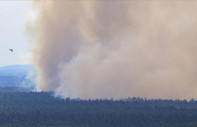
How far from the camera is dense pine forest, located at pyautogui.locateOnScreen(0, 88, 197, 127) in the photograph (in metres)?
124

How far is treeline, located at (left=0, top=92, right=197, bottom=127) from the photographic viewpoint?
12350 cm

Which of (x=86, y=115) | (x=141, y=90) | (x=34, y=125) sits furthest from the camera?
(x=141, y=90)

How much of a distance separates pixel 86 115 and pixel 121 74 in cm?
4743

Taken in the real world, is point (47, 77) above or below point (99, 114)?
above

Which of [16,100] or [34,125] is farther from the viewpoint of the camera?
[16,100]

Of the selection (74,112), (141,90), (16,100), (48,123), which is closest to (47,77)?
(16,100)

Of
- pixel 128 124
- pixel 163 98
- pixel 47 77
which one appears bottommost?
pixel 128 124

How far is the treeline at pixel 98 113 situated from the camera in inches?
4862

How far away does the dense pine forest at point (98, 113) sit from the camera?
124 metres

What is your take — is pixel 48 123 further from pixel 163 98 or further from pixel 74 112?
pixel 163 98

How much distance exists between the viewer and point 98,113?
134 m

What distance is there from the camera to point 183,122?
409 feet

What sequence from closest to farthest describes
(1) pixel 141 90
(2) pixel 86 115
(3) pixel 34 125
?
(3) pixel 34 125 < (2) pixel 86 115 < (1) pixel 141 90

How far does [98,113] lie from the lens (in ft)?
439
